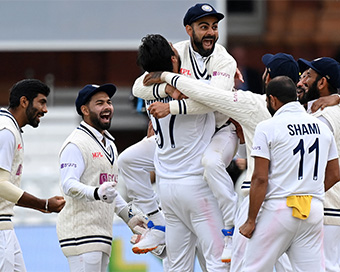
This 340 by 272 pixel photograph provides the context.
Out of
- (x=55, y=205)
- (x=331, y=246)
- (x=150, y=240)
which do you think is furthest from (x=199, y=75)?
(x=331, y=246)

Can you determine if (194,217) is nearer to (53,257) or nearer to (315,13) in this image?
(53,257)

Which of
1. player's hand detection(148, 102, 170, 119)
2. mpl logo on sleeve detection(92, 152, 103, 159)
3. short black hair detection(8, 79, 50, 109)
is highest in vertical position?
short black hair detection(8, 79, 50, 109)

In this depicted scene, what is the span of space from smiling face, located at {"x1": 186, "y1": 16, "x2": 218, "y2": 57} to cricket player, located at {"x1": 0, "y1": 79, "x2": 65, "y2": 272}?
134cm

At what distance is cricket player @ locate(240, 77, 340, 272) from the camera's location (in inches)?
255

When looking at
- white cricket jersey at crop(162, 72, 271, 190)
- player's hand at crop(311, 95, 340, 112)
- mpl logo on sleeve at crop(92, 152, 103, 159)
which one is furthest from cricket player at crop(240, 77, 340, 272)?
mpl logo on sleeve at crop(92, 152, 103, 159)

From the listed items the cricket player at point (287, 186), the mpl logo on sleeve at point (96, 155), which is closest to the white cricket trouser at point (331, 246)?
the cricket player at point (287, 186)

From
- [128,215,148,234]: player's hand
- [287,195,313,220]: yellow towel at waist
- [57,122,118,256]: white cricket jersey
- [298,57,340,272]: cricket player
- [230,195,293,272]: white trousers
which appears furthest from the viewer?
[128,215,148,234]: player's hand

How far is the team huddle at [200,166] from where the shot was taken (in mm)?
6559

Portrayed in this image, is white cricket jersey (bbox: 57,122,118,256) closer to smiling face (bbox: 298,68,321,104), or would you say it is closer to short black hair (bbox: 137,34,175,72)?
short black hair (bbox: 137,34,175,72)

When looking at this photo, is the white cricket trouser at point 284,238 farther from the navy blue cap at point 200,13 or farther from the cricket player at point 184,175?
the navy blue cap at point 200,13

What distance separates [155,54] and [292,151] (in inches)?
56.5

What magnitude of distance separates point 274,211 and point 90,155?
1663 millimetres

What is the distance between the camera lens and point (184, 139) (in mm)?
7301

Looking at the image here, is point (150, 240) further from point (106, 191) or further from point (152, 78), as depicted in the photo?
point (152, 78)
